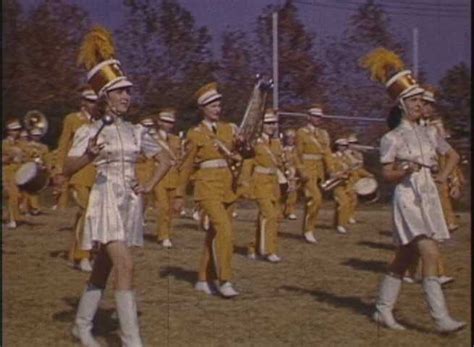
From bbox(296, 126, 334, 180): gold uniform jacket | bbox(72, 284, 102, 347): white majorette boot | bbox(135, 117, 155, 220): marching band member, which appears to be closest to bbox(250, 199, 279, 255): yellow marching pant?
bbox(296, 126, 334, 180): gold uniform jacket

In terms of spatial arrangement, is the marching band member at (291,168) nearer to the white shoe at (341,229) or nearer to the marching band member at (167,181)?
the white shoe at (341,229)

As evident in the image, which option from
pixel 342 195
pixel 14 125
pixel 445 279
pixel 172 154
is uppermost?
pixel 14 125

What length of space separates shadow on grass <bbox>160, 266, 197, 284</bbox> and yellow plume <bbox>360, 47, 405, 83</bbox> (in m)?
1.38

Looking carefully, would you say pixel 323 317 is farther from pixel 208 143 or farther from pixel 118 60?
pixel 118 60

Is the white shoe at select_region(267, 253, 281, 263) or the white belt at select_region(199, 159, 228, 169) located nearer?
the white belt at select_region(199, 159, 228, 169)

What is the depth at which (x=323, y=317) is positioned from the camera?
682 centimetres

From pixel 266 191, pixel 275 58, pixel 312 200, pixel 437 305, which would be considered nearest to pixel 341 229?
pixel 312 200

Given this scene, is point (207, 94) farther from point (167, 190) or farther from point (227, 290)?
point (227, 290)

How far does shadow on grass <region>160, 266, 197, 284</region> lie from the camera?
6535mm

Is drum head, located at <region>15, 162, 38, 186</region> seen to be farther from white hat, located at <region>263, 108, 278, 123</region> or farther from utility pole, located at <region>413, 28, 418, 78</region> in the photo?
utility pole, located at <region>413, 28, 418, 78</region>

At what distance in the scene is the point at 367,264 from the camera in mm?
6867

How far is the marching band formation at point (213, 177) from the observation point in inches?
243

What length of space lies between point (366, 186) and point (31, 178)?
1.74 m

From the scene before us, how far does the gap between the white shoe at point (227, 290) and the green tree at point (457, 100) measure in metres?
1.44
